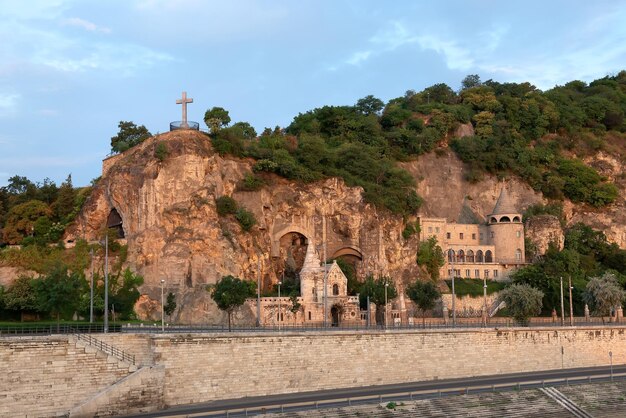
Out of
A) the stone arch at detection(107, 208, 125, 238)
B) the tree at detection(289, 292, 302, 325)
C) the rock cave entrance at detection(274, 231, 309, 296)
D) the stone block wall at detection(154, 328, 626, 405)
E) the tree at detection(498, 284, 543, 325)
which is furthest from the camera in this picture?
the rock cave entrance at detection(274, 231, 309, 296)

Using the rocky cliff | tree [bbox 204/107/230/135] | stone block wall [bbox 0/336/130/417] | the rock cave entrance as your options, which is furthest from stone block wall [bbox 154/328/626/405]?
tree [bbox 204/107/230/135]

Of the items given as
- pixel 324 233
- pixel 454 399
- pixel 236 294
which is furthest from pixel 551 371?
pixel 324 233

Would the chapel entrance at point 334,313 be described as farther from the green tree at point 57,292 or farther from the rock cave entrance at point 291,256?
the green tree at point 57,292

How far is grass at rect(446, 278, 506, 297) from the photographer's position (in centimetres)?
8725

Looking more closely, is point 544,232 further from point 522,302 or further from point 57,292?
point 57,292

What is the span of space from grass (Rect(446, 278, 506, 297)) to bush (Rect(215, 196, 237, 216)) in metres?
25.6

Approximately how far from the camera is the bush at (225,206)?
76188 mm

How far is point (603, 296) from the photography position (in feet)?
257

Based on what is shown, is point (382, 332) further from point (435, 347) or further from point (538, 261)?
point (538, 261)

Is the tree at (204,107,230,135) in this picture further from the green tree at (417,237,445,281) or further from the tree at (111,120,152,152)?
the green tree at (417,237,445,281)

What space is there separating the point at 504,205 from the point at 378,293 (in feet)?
92.4

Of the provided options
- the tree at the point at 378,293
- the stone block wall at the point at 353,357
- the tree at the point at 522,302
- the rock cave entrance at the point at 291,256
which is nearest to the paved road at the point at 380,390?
the stone block wall at the point at 353,357

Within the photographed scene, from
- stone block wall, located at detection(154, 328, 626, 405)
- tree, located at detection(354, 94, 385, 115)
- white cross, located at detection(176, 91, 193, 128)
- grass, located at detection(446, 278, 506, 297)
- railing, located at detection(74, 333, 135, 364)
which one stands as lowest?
stone block wall, located at detection(154, 328, 626, 405)

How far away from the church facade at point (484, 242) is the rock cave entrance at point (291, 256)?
15.5m
